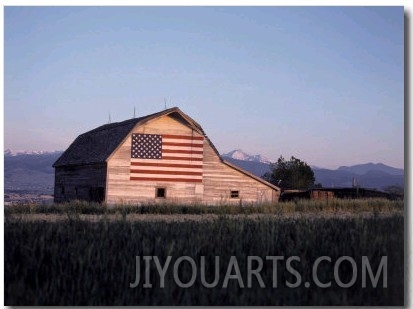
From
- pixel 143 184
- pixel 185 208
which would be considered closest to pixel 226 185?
pixel 143 184

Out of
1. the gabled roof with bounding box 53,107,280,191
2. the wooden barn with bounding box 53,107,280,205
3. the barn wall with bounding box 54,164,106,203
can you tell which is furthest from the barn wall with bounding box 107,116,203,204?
the barn wall with bounding box 54,164,106,203

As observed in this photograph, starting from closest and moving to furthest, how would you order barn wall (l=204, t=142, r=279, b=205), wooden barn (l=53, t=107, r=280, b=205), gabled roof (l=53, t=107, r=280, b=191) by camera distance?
wooden barn (l=53, t=107, r=280, b=205) → gabled roof (l=53, t=107, r=280, b=191) → barn wall (l=204, t=142, r=279, b=205)

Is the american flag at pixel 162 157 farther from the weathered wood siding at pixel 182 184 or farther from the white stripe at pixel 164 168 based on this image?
the weathered wood siding at pixel 182 184

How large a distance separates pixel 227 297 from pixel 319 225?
13.7 ft

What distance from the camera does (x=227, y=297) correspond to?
6.16 meters

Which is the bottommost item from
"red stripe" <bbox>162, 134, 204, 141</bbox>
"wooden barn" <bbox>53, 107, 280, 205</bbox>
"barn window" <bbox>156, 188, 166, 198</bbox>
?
"barn window" <bbox>156, 188, 166, 198</bbox>

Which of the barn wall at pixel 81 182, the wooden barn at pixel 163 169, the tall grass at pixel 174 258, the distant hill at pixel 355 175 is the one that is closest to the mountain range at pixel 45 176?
the distant hill at pixel 355 175

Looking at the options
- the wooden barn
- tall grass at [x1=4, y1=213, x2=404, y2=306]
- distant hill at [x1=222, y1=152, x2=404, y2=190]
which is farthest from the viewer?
distant hill at [x1=222, y1=152, x2=404, y2=190]

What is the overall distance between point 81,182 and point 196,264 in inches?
749

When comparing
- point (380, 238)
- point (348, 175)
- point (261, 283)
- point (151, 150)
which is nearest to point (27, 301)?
point (261, 283)

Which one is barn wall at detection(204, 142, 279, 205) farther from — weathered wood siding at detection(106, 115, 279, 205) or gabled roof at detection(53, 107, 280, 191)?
gabled roof at detection(53, 107, 280, 191)

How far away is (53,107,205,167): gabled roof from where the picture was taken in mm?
23000

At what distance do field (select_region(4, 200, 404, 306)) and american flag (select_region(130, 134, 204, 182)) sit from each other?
13.4 m

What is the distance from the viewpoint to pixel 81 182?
82.3 feet
